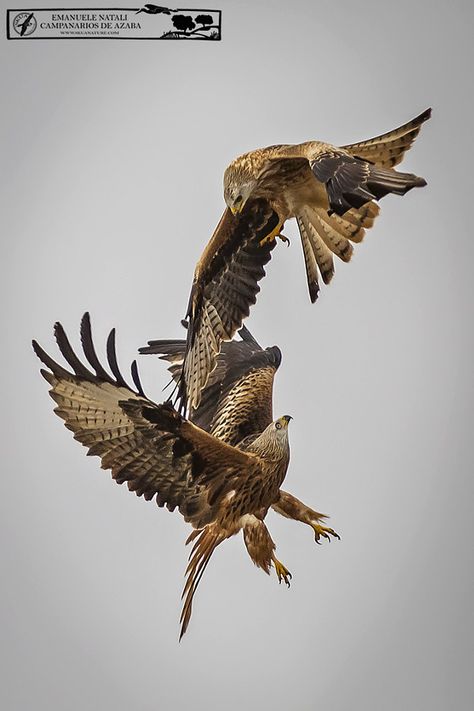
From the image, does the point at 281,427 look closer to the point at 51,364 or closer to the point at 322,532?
the point at 322,532

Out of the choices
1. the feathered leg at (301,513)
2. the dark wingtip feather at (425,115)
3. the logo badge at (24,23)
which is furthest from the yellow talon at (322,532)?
the logo badge at (24,23)

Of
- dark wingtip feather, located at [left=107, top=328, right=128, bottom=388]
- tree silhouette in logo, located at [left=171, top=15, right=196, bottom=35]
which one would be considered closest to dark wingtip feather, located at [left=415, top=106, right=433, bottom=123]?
tree silhouette in logo, located at [left=171, top=15, right=196, bottom=35]

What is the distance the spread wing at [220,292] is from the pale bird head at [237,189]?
0.07 ft

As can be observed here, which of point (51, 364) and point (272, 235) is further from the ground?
point (272, 235)

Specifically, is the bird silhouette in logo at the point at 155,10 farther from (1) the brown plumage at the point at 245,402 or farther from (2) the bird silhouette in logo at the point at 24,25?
(1) the brown plumage at the point at 245,402

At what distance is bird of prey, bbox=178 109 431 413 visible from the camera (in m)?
1.75

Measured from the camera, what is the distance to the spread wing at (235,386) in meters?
1.79

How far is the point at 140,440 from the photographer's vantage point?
1.70 metres

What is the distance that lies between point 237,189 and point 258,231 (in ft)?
0.26

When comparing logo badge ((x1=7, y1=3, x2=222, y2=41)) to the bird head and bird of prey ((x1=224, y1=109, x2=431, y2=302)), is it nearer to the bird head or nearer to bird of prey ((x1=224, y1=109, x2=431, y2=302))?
bird of prey ((x1=224, y1=109, x2=431, y2=302))

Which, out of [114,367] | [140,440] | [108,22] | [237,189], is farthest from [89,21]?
[140,440]

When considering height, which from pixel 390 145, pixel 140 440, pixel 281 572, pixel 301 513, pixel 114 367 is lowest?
pixel 281 572

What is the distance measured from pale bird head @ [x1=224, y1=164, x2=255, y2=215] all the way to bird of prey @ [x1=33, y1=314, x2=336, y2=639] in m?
0.27

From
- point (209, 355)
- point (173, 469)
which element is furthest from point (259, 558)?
point (209, 355)
